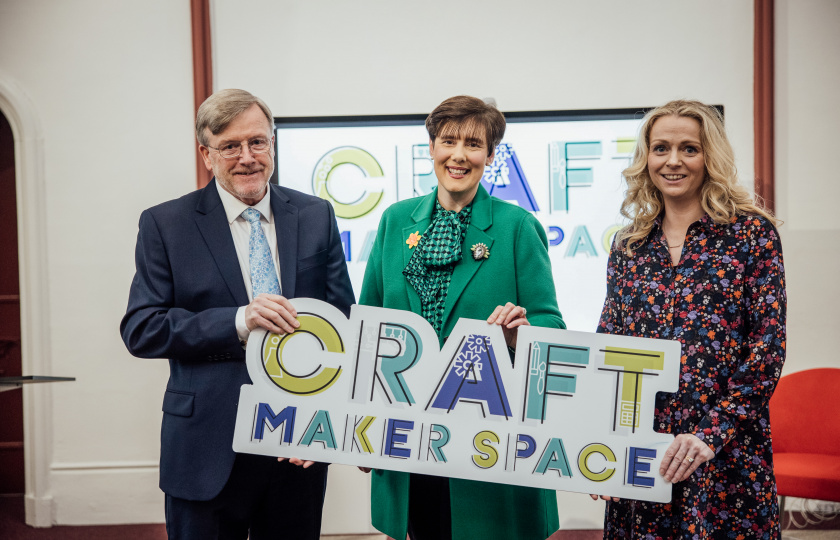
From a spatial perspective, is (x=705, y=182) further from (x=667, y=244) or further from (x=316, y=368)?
(x=316, y=368)

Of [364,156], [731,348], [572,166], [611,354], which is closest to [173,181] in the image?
[364,156]

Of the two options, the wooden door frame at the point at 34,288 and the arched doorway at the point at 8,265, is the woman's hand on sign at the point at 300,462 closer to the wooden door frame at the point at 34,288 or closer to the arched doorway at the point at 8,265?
the wooden door frame at the point at 34,288


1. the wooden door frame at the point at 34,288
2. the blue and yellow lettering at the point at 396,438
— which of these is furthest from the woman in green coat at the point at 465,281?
the wooden door frame at the point at 34,288

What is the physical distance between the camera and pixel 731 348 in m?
1.62

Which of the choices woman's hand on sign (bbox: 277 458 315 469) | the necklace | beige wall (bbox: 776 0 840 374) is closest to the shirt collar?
woman's hand on sign (bbox: 277 458 315 469)

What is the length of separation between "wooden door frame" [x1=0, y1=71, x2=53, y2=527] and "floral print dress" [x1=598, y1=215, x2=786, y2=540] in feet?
11.3

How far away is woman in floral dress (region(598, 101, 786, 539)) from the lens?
159 centimetres

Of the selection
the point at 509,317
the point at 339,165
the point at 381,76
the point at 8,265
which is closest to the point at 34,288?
the point at 8,265

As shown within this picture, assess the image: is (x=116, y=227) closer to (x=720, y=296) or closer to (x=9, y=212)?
(x=9, y=212)

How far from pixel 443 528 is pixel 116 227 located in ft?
9.18

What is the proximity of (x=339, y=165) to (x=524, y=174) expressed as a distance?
3.43 ft

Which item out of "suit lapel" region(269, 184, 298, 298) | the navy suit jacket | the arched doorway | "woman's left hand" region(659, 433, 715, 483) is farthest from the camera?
the arched doorway

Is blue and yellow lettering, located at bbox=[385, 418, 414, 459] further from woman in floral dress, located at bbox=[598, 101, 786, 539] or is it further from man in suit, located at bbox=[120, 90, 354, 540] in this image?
woman in floral dress, located at bbox=[598, 101, 786, 539]

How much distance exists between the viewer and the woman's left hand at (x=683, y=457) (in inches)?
61.5
